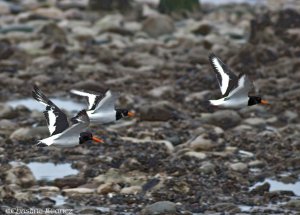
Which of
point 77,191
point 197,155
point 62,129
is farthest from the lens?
point 197,155

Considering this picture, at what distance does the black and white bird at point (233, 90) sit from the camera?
11988 mm

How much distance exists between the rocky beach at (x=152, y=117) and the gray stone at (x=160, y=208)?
0.01m

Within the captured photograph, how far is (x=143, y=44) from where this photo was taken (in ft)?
80.5

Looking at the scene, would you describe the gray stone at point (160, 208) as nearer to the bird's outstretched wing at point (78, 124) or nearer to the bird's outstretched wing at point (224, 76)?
the bird's outstretched wing at point (78, 124)

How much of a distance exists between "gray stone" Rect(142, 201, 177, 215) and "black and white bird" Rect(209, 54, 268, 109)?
1428 mm

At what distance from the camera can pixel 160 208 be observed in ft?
37.7

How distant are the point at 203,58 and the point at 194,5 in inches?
375

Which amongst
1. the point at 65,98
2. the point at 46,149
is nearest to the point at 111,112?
the point at 46,149

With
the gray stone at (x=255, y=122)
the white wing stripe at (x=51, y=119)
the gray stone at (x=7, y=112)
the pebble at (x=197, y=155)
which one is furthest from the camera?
the gray stone at (x=255, y=122)

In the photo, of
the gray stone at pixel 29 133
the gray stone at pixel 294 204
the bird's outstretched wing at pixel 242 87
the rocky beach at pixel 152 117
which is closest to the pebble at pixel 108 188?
the rocky beach at pixel 152 117

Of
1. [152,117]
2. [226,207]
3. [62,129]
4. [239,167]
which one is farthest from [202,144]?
[62,129]

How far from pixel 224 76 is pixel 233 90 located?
0.50 meters

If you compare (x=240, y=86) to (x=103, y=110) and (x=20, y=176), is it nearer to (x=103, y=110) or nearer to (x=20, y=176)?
(x=103, y=110)

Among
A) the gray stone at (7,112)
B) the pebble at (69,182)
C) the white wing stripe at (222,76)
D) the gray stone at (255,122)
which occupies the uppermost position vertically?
the white wing stripe at (222,76)
